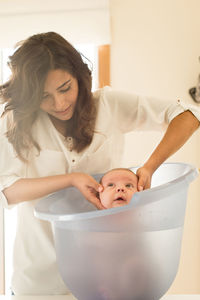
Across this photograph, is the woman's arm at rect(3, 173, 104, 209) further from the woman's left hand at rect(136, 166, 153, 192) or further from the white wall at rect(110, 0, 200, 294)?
the white wall at rect(110, 0, 200, 294)

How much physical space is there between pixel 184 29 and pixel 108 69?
0.48m

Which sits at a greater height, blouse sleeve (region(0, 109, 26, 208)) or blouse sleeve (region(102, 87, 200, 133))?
blouse sleeve (region(102, 87, 200, 133))

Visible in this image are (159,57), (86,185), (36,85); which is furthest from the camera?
(159,57)

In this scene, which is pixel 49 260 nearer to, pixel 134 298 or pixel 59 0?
pixel 134 298

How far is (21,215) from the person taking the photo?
1.11 metres

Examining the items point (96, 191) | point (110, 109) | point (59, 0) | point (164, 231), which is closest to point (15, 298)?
point (96, 191)

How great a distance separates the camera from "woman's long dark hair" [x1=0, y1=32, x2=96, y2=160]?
39.6 inches

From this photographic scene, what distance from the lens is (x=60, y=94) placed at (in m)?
1.01

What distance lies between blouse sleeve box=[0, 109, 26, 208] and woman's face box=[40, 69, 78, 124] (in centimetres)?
13

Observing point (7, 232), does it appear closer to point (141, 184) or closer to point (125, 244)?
point (141, 184)

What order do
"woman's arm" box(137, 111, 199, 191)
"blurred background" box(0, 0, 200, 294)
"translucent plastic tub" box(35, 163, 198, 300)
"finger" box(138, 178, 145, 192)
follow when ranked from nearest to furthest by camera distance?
1. "translucent plastic tub" box(35, 163, 198, 300)
2. "finger" box(138, 178, 145, 192)
3. "woman's arm" box(137, 111, 199, 191)
4. "blurred background" box(0, 0, 200, 294)

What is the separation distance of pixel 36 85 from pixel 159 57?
1.41 m

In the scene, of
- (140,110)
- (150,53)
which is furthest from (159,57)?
(140,110)

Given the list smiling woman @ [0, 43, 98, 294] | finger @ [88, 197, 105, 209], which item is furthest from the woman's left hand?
smiling woman @ [0, 43, 98, 294]
